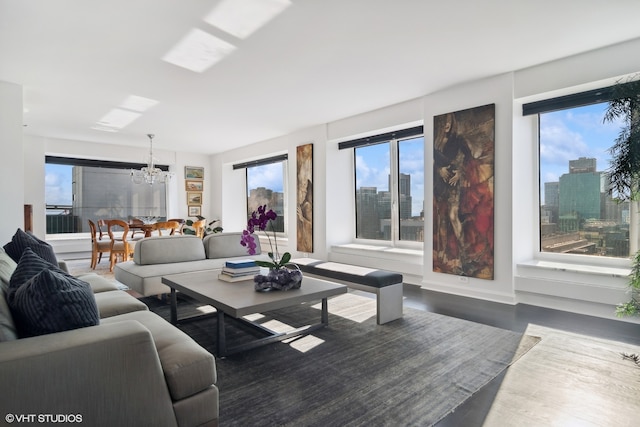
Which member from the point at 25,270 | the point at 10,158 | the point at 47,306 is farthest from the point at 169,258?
the point at 47,306

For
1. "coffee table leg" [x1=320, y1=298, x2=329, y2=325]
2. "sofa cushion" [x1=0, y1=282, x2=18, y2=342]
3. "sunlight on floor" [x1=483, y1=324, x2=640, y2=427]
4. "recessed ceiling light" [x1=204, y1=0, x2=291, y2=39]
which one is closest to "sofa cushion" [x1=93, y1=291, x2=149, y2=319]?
"sofa cushion" [x1=0, y1=282, x2=18, y2=342]

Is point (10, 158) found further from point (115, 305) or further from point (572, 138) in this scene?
point (572, 138)

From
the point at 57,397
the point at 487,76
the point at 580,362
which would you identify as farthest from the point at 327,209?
the point at 57,397

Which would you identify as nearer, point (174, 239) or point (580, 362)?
point (580, 362)

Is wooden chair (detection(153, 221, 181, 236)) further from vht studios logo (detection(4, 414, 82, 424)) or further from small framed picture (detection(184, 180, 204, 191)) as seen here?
vht studios logo (detection(4, 414, 82, 424))

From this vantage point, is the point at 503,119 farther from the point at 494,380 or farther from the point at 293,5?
the point at 494,380

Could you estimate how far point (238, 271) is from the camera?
3066 millimetres

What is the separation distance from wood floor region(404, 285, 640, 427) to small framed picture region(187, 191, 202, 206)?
7.62m

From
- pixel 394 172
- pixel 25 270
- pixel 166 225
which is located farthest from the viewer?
pixel 166 225

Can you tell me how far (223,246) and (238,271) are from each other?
1.39 meters

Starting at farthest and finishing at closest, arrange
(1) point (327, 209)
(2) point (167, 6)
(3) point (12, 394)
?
(1) point (327, 209), (2) point (167, 6), (3) point (12, 394)

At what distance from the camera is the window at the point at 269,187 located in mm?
8109

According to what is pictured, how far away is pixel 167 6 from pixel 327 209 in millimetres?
3964

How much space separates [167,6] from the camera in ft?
8.43
